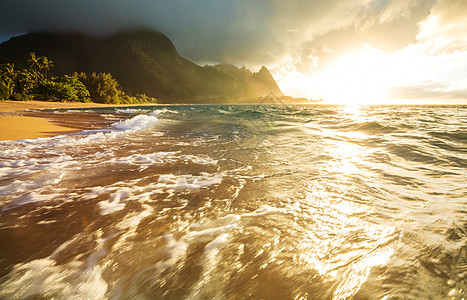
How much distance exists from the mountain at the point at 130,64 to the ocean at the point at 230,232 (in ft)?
530

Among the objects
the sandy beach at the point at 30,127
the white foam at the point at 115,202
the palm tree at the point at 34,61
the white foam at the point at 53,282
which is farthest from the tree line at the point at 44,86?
the white foam at the point at 53,282

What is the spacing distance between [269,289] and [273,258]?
300 millimetres

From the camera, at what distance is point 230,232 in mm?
2105

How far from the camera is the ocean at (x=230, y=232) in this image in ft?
4.88

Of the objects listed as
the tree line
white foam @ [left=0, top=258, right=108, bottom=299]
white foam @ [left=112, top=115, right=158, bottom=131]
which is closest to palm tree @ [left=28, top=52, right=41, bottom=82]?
the tree line

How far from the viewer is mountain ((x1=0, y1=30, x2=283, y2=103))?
156125mm

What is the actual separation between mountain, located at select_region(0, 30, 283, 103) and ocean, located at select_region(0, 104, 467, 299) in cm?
16140

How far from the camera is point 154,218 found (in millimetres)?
2344

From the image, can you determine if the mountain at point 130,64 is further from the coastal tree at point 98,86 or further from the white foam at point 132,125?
→ the white foam at point 132,125

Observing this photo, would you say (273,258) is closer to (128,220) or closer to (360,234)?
(360,234)

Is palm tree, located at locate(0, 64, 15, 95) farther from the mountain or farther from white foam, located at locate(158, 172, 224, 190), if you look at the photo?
the mountain

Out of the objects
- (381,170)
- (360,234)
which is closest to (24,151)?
(360,234)

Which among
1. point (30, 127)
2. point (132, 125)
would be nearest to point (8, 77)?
point (30, 127)

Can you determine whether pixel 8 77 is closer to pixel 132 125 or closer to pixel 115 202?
pixel 132 125
